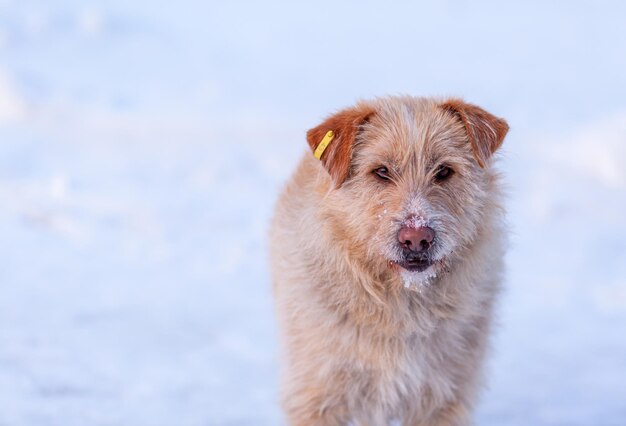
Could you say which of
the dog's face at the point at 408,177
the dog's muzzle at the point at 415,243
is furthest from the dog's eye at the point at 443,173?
the dog's muzzle at the point at 415,243

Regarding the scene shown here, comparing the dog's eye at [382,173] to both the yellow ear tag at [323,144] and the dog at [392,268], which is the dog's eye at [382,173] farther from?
the yellow ear tag at [323,144]

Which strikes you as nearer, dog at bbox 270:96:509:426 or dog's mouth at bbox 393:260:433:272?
dog's mouth at bbox 393:260:433:272

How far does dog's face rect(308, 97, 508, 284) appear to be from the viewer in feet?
13.1

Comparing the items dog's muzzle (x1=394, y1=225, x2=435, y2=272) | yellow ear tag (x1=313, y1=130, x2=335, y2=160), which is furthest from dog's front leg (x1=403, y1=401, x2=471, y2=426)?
yellow ear tag (x1=313, y1=130, x2=335, y2=160)

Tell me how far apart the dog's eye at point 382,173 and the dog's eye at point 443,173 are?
219 millimetres

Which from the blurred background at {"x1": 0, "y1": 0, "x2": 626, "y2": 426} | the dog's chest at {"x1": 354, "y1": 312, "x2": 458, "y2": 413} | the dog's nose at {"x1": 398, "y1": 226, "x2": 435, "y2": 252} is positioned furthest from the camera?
the blurred background at {"x1": 0, "y1": 0, "x2": 626, "y2": 426}

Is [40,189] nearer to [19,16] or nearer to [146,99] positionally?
[146,99]

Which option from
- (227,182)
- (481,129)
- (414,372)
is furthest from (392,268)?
(227,182)

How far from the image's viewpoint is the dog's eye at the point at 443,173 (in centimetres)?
418

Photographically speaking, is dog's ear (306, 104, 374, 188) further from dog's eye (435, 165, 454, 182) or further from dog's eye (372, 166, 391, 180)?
dog's eye (435, 165, 454, 182)

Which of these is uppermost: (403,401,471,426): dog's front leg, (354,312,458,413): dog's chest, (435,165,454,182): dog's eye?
(435,165,454,182): dog's eye

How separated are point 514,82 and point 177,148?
5.32 metres

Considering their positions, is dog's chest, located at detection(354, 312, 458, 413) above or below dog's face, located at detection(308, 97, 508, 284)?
below

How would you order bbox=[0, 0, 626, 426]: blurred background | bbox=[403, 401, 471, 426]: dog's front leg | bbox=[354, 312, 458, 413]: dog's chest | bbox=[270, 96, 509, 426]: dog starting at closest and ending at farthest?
1. bbox=[270, 96, 509, 426]: dog
2. bbox=[354, 312, 458, 413]: dog's chest
3. bbox=[403, 401, 471, 426]: dog's front leg
4. bbox=[0, 0, 626, 426]: blurred background
